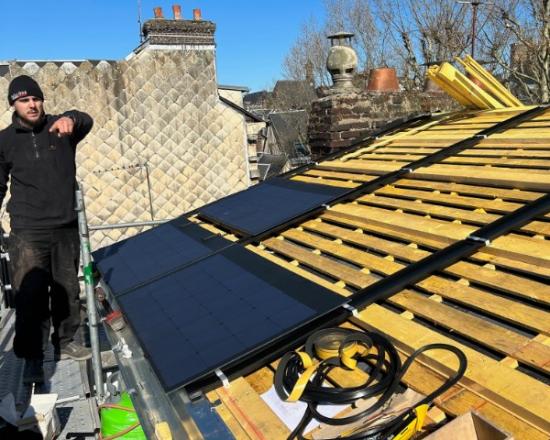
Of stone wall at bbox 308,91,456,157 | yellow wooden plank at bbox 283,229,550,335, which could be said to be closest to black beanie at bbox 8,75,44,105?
yellow wooden plank at bbox 283,229,550,335

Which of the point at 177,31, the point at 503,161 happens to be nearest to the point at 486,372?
the point at 503,161

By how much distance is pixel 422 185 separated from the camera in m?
4.76

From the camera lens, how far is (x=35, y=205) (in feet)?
15.3

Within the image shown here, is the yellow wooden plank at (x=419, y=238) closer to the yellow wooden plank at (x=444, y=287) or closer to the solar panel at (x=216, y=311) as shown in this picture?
the yellow wooden plank at (x=444, y=287)

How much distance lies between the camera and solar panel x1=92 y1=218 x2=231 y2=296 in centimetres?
462

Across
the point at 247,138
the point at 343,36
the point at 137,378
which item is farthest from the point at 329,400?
the point at 247,138

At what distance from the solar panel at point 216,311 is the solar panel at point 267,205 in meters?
0.70

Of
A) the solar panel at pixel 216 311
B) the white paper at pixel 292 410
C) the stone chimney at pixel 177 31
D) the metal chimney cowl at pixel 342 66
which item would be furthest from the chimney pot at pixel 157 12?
the white paper at pixel 292 410

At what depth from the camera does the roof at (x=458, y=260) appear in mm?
2326

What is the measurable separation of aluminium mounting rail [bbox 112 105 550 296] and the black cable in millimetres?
1897

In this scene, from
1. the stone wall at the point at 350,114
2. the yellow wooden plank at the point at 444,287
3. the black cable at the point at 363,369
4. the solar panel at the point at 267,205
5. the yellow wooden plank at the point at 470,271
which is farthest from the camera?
the stone wall at the point at 350,114

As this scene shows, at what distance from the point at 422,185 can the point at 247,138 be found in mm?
7126

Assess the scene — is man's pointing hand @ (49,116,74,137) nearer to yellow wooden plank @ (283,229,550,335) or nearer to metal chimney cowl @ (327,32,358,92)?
yellow wooden plank @ (283,229,550,335)

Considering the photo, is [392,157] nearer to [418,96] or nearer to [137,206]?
[418,96]
